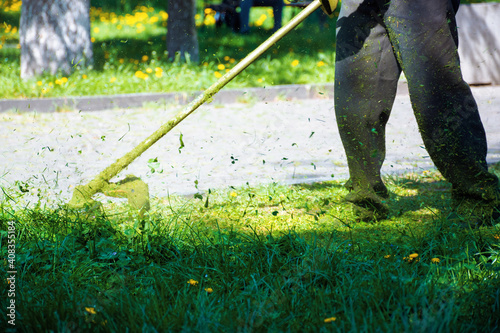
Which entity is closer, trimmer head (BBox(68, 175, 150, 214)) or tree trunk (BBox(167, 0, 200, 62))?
trimmer head (BBox(68, 175, 150, 214))

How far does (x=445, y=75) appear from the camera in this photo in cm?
250

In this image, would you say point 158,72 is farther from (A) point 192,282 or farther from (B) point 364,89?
(A) point 192,282

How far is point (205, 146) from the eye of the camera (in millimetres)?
4336

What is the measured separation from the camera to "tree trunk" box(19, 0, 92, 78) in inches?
252

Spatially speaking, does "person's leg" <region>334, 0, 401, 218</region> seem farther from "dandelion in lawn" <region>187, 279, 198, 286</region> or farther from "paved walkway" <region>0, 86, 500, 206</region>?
"dandelion in lawn" <region>187, 279, 198, 286</region>

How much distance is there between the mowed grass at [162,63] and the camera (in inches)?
235

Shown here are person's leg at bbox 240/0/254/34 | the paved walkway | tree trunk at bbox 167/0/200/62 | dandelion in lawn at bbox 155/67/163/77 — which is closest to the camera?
the paved walkway

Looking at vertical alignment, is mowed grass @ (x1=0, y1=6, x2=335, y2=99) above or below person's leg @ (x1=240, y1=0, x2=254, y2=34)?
below

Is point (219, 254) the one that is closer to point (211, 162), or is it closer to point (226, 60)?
point (211, 162)

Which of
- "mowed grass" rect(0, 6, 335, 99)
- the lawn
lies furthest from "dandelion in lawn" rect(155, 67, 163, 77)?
the lawn

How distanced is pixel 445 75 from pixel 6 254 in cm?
191

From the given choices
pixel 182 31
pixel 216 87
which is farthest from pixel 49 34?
pixel 216 87

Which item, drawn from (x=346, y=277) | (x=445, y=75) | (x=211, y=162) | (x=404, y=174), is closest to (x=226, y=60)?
(x=211, y=162)

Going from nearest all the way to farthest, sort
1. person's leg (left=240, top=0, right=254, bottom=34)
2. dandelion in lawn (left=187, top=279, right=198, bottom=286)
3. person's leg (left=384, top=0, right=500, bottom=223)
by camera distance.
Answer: dandelion in lawn (left=187, top=279, right=198, bottom=286) < person's leg (left=384, top=0, right=500, bottom=223) < person's leg (left=240, top=0, right=254, bottom=34)
